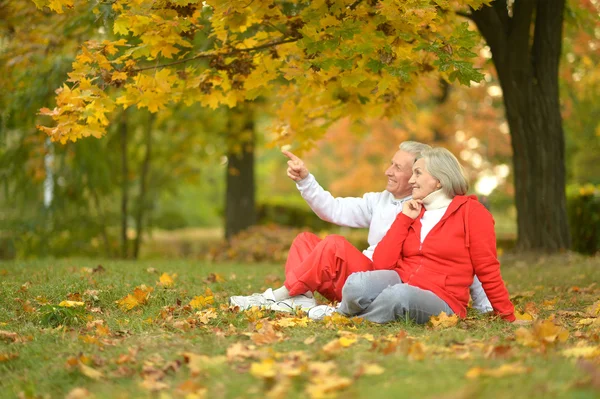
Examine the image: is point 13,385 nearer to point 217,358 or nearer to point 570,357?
point 217,358

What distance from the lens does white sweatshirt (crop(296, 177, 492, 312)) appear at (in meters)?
5.12

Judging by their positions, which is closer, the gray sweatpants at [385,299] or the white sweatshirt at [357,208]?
the gray sweatpants at [385,299]

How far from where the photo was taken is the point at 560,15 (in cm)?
830

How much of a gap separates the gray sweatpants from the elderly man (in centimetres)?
30

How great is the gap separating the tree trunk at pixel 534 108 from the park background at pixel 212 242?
5cm

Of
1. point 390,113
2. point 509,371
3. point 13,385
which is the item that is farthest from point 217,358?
point 390,113

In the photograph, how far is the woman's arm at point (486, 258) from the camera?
4.46 metres

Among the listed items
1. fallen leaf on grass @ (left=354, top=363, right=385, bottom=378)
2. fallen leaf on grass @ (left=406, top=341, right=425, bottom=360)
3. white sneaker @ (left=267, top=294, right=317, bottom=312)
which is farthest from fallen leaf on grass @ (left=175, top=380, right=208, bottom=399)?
white sneaker @ (left=267, top=294, right=317, bottom=312)

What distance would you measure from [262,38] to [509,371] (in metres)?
4.03

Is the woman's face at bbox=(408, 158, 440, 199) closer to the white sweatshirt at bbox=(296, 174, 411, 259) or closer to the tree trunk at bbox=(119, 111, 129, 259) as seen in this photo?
the white sweatshirt at bbox=(296, 174, 411, 259)

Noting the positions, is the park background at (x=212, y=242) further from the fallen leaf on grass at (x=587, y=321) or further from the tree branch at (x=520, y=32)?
the tree branch at (x=520, y=32)

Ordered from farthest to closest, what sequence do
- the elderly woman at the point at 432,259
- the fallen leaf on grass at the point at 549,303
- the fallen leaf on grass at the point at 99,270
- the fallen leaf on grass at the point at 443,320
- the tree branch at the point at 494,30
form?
the tree branch at the point at 494,30, the fallen leaf on grass at the point at 99,270, the fallen leaf on grass at the point at 549,303, the elderly woman at the point at 432,259, the fallen leaf on grass at the point at 443,320

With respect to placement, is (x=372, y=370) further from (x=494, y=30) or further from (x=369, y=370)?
(x=494, y=30)

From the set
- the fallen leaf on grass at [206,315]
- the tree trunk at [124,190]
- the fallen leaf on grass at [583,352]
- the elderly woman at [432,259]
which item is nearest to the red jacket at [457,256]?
the elderly woman at [432,259]
